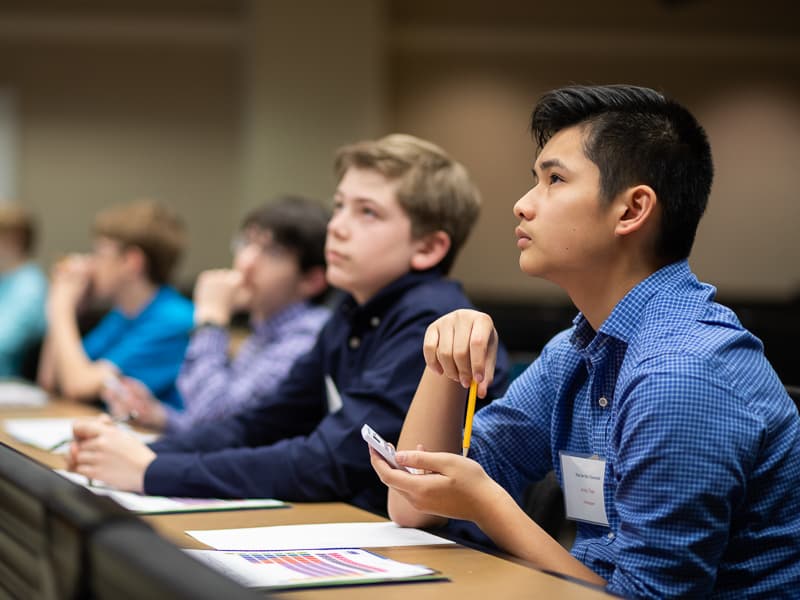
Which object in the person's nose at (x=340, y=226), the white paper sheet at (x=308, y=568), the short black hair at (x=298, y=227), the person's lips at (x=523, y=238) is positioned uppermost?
the person's lips at (x=523, y=238)

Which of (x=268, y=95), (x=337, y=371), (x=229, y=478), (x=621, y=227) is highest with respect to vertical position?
(x=268, y=95)

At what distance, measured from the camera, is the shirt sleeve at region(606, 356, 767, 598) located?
3.76 ft

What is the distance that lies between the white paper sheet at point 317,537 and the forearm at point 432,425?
2cm

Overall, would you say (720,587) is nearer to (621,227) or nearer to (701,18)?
(621,227)

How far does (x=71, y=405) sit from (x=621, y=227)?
2454 millimetres

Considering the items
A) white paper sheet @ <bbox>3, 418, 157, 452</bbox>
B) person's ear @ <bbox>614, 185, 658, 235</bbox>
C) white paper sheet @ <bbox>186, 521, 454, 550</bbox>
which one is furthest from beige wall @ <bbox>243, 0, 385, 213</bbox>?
person's ear @ <bbox>614, 185, 658, 235</bbox>

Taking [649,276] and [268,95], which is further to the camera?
[268,95]

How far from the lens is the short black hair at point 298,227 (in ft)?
9.07

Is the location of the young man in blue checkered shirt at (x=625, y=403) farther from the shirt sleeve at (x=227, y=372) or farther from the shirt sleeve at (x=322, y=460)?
the shirt sleeve at (x=227, y=372)

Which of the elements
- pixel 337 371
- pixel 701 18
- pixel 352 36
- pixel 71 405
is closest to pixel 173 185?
pixel 352 36

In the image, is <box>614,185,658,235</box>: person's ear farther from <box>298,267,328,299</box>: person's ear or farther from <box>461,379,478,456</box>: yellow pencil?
<box>298,267,328,299</box>: person's ear

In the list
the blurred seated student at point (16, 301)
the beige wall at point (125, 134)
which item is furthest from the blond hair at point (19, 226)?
the beige wall at point (125, 134)

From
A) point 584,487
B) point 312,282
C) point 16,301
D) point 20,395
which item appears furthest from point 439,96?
point 584,487

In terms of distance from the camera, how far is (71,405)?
335 cm
